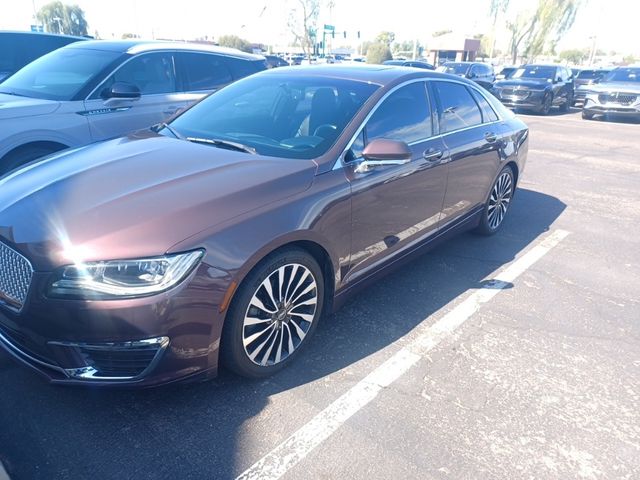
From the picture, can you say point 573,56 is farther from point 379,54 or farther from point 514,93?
point 514,93

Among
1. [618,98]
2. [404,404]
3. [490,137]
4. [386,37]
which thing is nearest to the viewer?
[404,404]

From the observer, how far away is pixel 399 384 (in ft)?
9.33

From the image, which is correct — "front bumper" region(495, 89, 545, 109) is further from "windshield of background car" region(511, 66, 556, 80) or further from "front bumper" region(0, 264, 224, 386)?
"front bumper" region(0, 264, 224, 386)

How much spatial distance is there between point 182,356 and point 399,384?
1.25 meters

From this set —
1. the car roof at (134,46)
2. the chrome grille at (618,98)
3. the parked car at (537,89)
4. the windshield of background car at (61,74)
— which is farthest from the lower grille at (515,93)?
the windshield of background car at (61,74)

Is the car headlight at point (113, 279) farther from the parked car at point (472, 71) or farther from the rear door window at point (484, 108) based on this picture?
the parked car at point (472, 71)

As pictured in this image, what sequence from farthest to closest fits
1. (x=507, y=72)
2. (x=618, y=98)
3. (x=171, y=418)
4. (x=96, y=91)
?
(x=507, y=72), (x=618, y=98), (x=96, y=91), (x=171, y=418)

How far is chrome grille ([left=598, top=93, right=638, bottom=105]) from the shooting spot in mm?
15414

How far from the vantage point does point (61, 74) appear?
17.9 ft

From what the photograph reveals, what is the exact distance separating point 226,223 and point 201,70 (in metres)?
4.61

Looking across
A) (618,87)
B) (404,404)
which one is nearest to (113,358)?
(404,404)

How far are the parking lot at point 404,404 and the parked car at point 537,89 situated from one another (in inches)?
563

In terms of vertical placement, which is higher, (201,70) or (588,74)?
(201,70)

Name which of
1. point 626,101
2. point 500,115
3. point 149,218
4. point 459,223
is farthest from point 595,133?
point 149,218
